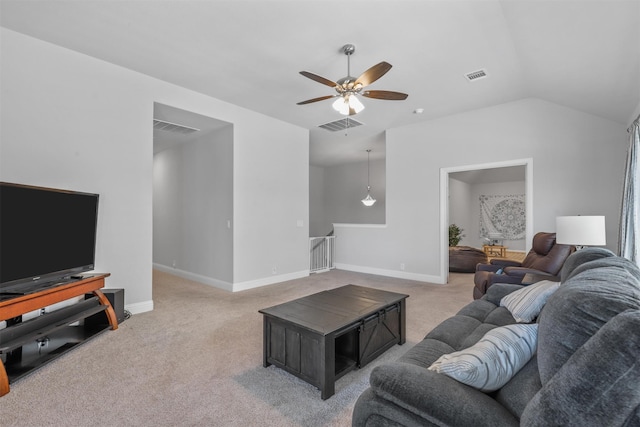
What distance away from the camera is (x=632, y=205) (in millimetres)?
3039

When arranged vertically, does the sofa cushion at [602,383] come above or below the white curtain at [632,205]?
below

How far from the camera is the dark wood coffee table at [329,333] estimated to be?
6.74 ft

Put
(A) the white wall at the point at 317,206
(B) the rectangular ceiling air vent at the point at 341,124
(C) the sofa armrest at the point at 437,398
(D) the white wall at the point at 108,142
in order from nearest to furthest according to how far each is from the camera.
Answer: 1. (C) the sofa armrest at the point at 437,398
2. (D) the white wall at the point at 108,142
3. (B) the rectangular ceiling air vent at the point at 341,124
4. (A) the white wall at the point at 317,206

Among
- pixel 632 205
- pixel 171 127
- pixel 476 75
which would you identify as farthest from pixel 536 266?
pixel 171 127

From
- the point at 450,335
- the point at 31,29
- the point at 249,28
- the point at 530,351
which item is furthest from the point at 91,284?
the point at 530,351

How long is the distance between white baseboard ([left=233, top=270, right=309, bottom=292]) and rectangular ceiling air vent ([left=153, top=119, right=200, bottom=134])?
2.82 m

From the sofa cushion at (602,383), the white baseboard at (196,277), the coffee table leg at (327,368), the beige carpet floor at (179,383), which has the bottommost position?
the beige carpet floor at (179,383)

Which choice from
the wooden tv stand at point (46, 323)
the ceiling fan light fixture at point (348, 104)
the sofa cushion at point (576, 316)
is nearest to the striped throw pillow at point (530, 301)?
the sofa cushion at point (576, 316)

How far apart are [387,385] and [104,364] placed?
2.53 m

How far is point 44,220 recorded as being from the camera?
9.03ft

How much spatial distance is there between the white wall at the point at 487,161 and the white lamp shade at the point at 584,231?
1.23m

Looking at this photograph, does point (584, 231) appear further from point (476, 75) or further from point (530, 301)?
point (476, 75)

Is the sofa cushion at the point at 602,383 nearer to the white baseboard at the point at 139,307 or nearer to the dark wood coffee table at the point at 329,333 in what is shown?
the dark wood coffee table at the point at 329,333

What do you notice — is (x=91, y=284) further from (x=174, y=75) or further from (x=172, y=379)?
(x=174, y=75)
